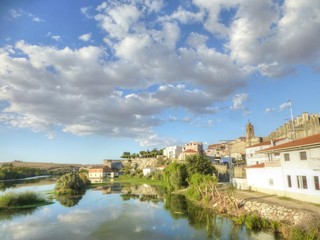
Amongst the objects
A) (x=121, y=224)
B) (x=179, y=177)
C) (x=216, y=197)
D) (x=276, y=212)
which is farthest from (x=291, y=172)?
(x=179, y=177)

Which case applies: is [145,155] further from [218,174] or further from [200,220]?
[200,220]

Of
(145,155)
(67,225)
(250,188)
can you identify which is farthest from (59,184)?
(145,155)

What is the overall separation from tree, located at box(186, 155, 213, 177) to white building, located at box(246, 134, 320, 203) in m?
19.7

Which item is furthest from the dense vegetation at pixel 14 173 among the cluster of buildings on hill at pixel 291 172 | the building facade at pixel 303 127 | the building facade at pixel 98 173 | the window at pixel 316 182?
Result: the window at pixel 316 182

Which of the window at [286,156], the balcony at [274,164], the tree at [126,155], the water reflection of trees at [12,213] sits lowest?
the water reflection of trees at [12,213]

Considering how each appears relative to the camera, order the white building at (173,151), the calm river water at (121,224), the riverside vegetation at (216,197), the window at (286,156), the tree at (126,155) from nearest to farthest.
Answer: the riverside vegetation at (216,197) < the calm river water at (121,224) < the window at (286,156) < the white building at (173,151) < the tree at (126,155)

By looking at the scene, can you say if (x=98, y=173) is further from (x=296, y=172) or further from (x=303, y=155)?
(x=303, y=155)

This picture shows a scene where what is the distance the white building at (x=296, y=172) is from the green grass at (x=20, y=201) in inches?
1274

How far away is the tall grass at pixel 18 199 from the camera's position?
122 feet

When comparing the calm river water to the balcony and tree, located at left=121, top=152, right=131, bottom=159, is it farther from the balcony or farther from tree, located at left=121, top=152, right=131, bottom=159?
tree, located at left=121, top=152, right=131, bottom=159

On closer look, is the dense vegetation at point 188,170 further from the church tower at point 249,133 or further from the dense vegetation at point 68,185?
the church tower at point 249,133

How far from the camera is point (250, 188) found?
1558 inches

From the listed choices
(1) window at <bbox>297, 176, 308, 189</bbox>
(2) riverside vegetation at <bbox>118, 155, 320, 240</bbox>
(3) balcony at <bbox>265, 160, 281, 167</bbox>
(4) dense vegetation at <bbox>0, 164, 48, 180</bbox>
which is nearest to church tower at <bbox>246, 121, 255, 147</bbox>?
(2) riverside vegetation at <bbox>118, 155, 320, 240</bbox>

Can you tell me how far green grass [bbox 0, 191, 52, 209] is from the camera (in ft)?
122
